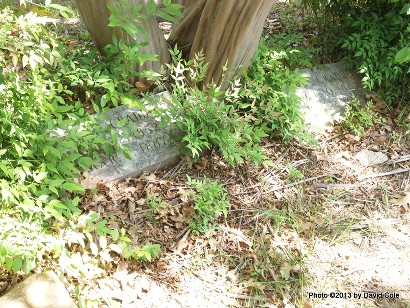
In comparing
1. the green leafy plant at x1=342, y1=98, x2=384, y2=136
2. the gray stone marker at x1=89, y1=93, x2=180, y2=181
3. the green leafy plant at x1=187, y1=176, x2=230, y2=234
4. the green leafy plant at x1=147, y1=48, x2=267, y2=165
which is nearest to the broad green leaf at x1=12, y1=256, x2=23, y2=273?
the gray stone marker at x1=89, y1=93, x2=180, y2=181

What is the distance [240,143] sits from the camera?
4.29m

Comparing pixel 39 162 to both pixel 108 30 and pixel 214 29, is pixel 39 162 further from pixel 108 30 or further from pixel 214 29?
pixel 214 29

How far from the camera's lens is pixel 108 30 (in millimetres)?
4121

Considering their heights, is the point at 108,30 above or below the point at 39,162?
above

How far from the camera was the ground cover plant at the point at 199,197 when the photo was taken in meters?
2.96

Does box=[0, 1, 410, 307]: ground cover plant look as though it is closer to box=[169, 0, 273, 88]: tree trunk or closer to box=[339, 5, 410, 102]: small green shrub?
box=[169, 0, 273, 88]: tree trunk

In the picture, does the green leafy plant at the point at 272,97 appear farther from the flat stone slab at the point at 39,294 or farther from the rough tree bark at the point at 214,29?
the flat stone slab at the point at 39,294

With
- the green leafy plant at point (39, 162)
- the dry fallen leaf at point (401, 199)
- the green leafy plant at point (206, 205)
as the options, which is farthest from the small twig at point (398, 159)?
the green leafy plant at point (39, 162)

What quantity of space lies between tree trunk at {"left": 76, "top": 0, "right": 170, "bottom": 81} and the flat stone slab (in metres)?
2.21

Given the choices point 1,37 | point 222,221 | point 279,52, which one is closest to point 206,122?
point 222,221

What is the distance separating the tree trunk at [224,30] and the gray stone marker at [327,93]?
88 cm

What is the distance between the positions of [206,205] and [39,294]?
1.46m

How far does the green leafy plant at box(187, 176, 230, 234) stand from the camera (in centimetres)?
359

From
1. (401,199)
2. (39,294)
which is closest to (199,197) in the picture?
(39,294)
